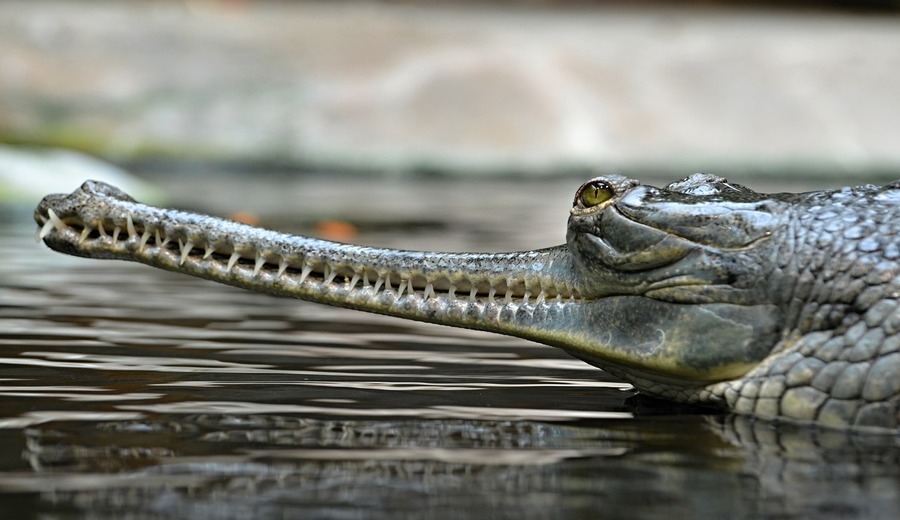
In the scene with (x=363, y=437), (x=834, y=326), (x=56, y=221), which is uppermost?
(x=56, y=221)

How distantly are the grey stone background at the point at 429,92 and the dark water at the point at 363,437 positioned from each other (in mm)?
11310

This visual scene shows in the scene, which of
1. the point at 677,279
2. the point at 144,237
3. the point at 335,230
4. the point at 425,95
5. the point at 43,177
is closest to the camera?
the point at 677,279

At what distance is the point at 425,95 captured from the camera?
1692cm

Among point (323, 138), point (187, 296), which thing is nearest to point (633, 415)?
point (187, 296)

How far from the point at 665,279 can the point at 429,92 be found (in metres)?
13.3

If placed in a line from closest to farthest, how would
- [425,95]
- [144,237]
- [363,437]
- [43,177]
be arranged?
[363,437] < [144,237] < [43,177] < [425,95]

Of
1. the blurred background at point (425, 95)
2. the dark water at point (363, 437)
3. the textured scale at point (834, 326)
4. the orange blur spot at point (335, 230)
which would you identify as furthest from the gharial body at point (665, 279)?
the blurred background at point (425, 95)

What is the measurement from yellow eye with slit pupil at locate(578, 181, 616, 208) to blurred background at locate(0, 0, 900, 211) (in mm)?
12792

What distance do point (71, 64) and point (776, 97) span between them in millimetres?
8830

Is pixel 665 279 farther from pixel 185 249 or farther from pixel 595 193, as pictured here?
pixel 185 249

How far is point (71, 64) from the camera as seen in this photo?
16.8 meters

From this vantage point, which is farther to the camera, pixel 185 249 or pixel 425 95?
pixel 425 95

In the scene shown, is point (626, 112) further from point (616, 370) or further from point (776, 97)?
point (616, 370)

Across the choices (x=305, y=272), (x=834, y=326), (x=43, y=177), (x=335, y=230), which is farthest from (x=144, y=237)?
(x=43, y=177)
